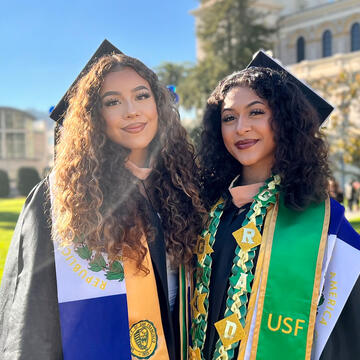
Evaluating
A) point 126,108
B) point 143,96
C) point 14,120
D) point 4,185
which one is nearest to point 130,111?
point 126,108

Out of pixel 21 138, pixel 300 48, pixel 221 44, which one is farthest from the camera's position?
pixel 21 138

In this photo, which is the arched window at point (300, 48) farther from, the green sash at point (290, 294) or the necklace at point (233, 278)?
the green sash at point (290, 294)

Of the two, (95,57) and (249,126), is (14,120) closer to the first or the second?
(95,57)

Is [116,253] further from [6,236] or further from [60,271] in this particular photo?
[6,236]

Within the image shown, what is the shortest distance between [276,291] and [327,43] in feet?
129

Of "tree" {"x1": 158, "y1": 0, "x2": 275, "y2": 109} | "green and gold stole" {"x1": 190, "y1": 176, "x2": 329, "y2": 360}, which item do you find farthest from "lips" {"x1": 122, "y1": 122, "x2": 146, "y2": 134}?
"tree" {"x1": 158, "y1": 0, "x2": 275, "y2": 109}

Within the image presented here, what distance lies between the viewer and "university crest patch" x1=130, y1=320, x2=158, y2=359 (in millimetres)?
2234

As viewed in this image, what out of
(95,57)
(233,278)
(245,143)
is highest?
(95,57)

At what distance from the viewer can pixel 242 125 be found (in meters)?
2.45

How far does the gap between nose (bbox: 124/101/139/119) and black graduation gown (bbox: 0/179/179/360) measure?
586 millimetres

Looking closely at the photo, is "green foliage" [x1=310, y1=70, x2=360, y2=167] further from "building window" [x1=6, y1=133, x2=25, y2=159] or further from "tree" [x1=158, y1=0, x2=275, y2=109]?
"building window" [x1=6, y1=133, x2=25, y2=159]

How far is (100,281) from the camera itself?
2182mm

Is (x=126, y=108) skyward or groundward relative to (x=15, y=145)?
groundward

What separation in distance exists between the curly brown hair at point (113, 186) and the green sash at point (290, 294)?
18.9 inches
